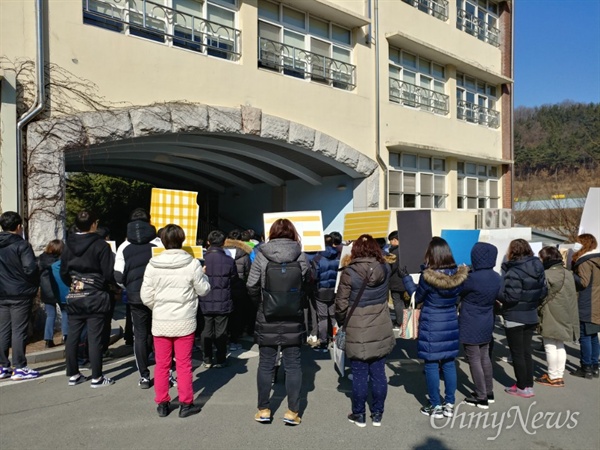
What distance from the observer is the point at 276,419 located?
15.1 feet

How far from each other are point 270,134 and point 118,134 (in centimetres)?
340

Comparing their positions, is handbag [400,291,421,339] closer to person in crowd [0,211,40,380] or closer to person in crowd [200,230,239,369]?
person in crowd [200,230,239,369]

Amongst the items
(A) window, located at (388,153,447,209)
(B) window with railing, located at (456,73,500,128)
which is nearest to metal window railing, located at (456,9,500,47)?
(B) window with railing, located at (456,73,500,128)

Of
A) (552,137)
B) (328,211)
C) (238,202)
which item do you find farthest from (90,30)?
(552,137)

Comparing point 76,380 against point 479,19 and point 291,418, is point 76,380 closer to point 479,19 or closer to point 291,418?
point 291,418

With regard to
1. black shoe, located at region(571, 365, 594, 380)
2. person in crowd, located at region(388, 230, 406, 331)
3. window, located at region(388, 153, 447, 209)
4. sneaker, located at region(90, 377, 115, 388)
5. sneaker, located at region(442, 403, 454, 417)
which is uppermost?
window, located at region(388, 153, 447, 209)

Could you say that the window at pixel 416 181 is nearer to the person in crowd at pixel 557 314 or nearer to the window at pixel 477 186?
the window at pixel 477 186

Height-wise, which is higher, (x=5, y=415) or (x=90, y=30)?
(x=90, y=30)

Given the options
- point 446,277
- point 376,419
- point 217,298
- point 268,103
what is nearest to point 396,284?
point 217,298

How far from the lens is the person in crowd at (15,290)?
17.8ft

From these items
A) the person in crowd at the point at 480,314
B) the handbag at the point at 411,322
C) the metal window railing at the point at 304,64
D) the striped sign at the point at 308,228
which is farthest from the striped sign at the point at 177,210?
the metal window railing at the point at 304,64

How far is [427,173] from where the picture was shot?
1519 centimetres

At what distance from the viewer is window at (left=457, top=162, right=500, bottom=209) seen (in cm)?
1672

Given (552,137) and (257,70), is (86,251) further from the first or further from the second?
(552,137)
